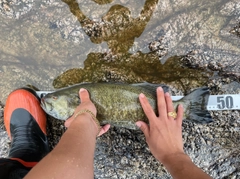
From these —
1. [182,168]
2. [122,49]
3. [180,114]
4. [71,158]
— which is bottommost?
[182,168]

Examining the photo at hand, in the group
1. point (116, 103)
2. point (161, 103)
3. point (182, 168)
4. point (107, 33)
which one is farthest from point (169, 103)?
point (107, 33)

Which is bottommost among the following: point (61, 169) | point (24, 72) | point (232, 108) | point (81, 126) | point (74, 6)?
point (61, 169)

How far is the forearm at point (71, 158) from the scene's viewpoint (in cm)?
201

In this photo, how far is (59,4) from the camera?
12.9ft

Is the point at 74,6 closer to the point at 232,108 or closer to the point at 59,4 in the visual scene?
the point at 59,4

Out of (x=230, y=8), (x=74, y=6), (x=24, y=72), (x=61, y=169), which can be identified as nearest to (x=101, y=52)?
(x=74, y=6)

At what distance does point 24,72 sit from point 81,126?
6.08ft

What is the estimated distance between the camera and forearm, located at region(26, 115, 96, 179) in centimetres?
201

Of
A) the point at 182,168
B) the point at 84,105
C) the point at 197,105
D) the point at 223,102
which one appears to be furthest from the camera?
the point at 223,102

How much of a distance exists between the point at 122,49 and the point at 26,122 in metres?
1.79

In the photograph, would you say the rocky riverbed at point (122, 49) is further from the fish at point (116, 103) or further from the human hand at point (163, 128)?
the human hand at point (163, 128)

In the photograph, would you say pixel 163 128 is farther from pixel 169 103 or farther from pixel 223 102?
pixel 223 102

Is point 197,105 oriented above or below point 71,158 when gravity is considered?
above

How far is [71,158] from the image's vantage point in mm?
2148
